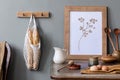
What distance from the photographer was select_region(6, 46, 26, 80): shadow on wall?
268 centimetres

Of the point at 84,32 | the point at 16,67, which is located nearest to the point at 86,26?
the point at 84,32

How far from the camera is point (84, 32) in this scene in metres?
2.64

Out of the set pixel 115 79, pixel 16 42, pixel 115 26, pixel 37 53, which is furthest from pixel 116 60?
pixel 16 42

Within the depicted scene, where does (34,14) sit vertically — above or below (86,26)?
above

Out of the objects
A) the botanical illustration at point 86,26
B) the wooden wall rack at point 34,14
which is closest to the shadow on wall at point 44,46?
the wooden wall rack at point 34,14

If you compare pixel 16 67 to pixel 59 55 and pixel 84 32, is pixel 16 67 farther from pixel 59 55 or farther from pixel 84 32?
pixel 84 32

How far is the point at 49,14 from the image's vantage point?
2645mm

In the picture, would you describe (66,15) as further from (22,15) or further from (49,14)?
(22,15)

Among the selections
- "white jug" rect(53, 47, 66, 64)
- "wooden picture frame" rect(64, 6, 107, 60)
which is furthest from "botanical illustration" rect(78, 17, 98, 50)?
"white jug" rect(53, 47, 66, 64)

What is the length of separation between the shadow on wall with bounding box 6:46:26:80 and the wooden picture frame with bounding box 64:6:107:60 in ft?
1.56

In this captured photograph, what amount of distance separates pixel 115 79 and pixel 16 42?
3.87ft

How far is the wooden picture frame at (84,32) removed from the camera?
2.63 metres

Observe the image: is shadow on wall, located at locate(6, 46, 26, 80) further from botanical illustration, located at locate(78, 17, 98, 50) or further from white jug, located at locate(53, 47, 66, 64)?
→ botanical illustration, located at locate(78, 17, 98, 50)

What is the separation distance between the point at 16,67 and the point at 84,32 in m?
0.77
